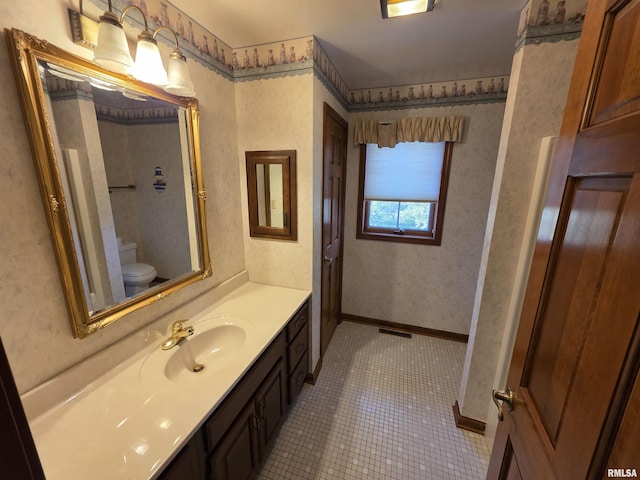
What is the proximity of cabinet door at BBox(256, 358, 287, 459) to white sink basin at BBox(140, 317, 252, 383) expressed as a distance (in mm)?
243

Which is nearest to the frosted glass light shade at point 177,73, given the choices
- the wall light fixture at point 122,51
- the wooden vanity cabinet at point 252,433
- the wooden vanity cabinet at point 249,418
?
the wall light fixture at point 122,51

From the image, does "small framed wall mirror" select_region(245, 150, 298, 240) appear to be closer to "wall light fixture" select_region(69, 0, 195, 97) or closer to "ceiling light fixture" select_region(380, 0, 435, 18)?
"wall light fixture" select_region(69, 0, 195, 97)

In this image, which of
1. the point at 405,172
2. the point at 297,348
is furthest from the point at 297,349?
the point at 405,172

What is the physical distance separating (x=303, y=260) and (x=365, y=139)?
1331mm

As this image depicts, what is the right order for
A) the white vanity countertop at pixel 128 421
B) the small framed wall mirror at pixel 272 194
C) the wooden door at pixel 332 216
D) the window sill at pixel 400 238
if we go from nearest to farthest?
the white vanity countertop at pixel 128 421
the small framed wall mirror at pixel 272 194
the wooden door at pixel 332 216
the window sill at pixel 400 238

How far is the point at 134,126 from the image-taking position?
1.13 m

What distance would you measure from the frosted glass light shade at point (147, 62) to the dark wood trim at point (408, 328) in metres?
2.62

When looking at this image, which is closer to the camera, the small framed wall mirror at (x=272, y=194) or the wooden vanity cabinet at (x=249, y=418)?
the wooden vanity cabinet at (x=249, y=418)

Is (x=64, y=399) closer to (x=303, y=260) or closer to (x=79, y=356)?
(x=79, y=356)

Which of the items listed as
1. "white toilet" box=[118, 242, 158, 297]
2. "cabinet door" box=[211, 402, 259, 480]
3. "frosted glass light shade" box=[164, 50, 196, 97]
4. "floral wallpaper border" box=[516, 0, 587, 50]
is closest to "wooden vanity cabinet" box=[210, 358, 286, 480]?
"cabinet door" box=[211, 402, 259, 480]

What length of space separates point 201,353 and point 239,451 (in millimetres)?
485

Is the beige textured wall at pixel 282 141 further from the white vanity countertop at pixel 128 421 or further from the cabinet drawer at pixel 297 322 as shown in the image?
the white vanity countertop at pixel 128 421

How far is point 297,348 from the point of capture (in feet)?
5.57

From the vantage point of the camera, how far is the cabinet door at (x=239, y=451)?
1000mm
